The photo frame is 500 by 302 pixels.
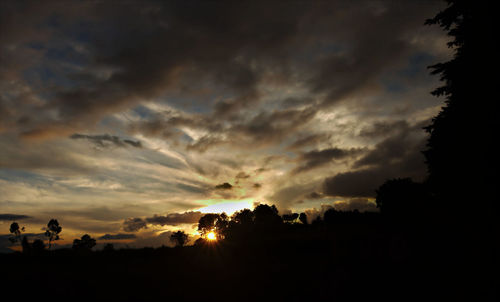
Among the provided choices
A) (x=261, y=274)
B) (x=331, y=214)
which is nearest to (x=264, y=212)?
(x=331, y=214)

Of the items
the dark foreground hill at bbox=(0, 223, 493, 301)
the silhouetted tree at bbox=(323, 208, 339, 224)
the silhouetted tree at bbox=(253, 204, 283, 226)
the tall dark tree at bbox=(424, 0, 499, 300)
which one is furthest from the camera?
the silhouetted tree at bbox=(253, 204, 283, 226)

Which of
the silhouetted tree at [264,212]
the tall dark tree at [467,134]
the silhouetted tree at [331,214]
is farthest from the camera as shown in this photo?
the silhouetted tree at [264,212]

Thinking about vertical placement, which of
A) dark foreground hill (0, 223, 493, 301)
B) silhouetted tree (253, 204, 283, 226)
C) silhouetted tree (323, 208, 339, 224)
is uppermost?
silhouetted tree (253, 204, 283, 226)

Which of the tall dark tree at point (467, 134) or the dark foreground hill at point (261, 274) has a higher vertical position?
the tall dark tree at point (467, 134)

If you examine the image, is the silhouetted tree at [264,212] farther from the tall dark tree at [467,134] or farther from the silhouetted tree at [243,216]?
the tall dark tree at [467,134]

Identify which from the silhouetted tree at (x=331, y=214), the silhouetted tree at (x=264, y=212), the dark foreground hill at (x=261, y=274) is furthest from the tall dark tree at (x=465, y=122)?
the silhouetted tree at (x=264, y=212)

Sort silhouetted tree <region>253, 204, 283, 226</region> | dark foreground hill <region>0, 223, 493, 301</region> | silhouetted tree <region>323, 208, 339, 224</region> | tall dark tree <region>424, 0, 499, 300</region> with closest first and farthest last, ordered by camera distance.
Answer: dark foreground hill <region>0, 223, 493, 301</region> → tall dark tree <region>424, 0, 499, 300</region> → silhouetted tree <region>323, 208, 339, 224</region> → silhouetted tree <region>253, 204, 283, 226</region>

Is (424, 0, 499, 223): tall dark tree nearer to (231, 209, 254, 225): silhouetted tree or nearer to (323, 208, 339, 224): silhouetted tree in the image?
(323, 208, 339, 224): silhouetted tree

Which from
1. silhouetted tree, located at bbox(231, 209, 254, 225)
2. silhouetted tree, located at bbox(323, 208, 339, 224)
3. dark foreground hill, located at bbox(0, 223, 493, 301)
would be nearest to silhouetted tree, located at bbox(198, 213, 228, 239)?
silhouetted tree, located at bbox(231, 209, 254, 225)

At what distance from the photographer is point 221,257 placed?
15312mm

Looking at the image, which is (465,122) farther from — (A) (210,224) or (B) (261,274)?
(A) (210,224)

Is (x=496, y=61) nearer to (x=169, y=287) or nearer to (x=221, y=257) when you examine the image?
(x=221, y=257)

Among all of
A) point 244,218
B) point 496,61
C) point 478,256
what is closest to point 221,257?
point 478,256

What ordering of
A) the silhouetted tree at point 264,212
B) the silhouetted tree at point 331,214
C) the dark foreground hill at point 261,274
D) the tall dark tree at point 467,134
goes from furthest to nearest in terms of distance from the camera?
the silhouetted tree at point 264,212 < the silhouetted tree at point 331,214 < the tall dark tree at point 467,134 < the dark foreground hill at point 261,274
